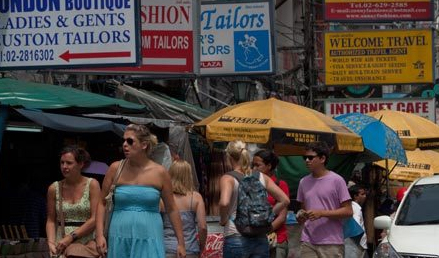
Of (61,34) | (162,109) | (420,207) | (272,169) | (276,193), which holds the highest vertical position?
(61,34)

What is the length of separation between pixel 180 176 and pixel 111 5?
2.93 m

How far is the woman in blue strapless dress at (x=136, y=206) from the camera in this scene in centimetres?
810

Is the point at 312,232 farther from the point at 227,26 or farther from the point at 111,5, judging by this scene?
the point at 227,26

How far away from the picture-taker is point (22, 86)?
39.3ft

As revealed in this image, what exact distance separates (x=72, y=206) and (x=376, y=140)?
7494 mm

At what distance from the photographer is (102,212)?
328 inches

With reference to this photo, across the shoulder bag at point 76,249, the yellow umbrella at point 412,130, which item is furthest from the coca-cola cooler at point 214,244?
the yellow umbrella at point 412,130

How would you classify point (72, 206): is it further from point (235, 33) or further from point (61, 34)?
point (235, 33)

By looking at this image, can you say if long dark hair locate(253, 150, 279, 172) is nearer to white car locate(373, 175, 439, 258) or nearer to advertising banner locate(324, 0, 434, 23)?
white car locate(373, 175, 439, 258)

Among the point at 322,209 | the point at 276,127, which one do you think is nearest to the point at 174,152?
the point at 276,127

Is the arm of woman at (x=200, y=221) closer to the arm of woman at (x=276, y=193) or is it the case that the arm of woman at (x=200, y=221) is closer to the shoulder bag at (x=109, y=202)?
the arm of woman at (x=276, y=193)

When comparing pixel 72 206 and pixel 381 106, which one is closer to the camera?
pixel 72 206

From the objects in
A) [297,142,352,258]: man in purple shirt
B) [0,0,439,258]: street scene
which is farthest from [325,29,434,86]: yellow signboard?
[297,142,352,258]: man in purple shirt

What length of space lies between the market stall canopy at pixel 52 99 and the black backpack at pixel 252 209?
260cm
